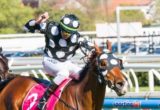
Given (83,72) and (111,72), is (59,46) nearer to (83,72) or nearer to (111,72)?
(83,72)

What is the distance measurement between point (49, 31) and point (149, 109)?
3049mm

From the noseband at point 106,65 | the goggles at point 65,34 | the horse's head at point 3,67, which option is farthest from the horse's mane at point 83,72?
the horse's head at point 3,67

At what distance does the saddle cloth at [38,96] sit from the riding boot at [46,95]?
62 millimetres

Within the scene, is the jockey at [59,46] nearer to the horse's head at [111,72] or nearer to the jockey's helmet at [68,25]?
the jockey's helmet at [68,25]

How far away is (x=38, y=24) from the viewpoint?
28.2ft

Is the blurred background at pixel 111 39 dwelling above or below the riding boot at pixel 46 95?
below

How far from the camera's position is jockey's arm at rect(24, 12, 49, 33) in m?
8.54

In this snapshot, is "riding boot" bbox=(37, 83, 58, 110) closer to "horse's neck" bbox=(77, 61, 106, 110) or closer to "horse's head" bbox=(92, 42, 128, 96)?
"horse's neck" bbox=(77, 61, 106, 110)

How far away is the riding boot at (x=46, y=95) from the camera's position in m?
8.05

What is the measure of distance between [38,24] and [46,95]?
1107 mm

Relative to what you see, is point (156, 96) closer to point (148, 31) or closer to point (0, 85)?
point (0, 85)

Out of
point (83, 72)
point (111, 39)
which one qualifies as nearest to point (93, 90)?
point (83, 72)

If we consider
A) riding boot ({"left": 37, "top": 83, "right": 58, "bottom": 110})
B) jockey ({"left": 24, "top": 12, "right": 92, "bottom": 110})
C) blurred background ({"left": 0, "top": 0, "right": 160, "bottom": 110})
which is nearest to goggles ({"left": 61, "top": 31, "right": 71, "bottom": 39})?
jockey ({"left": 24, "top": 12, "right": 92, "bottom": 110})

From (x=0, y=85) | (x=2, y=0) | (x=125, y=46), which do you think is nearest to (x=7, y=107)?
(x=0, y=85)
